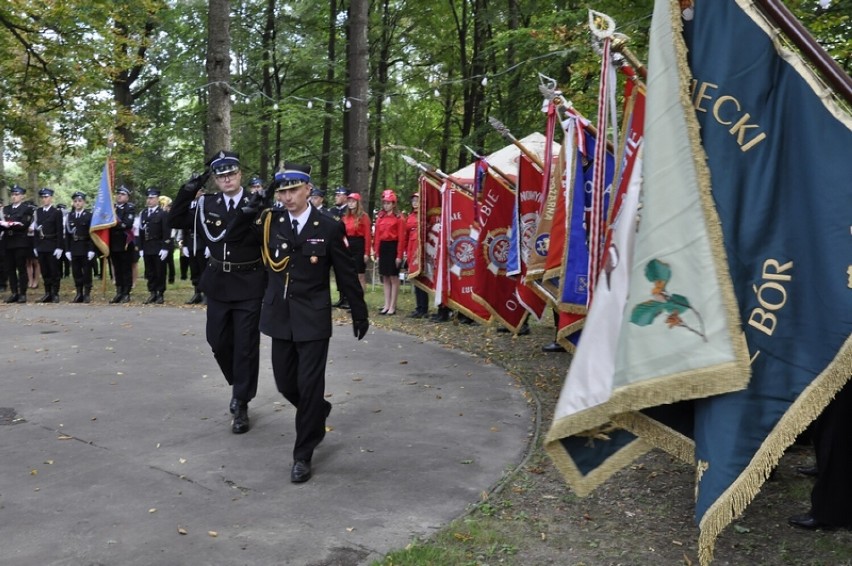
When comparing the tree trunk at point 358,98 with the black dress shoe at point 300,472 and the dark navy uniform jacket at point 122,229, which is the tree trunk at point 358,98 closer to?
the dark navy uniform jacket at point 122,229

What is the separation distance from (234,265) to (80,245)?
10728 mm

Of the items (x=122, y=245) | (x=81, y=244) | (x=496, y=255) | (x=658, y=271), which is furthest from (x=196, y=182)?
(x=81, y=244)

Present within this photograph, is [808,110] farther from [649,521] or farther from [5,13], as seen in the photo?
[5,13]

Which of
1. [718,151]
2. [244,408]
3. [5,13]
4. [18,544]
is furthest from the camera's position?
[5,13]

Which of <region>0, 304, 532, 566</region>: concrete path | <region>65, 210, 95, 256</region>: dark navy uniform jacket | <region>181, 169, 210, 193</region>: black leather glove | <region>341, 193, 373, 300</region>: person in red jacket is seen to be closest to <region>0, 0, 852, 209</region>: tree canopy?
<region>341, 193, 373, 300</region>: person in red jacket

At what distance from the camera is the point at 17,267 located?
16703mm

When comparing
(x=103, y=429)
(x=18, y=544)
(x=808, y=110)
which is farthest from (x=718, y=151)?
(x=103, y=429)

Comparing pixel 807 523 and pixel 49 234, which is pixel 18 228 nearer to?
pixel 49 234

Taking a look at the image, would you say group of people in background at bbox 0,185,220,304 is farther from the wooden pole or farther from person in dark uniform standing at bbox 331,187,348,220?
the wooden pole

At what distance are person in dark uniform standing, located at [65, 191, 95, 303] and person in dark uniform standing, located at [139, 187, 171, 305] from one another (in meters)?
1.04

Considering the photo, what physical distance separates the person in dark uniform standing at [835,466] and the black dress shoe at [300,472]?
3.14m

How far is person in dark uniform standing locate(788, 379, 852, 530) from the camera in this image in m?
4.46

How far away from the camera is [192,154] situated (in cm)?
3200

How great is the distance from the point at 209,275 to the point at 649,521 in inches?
155
